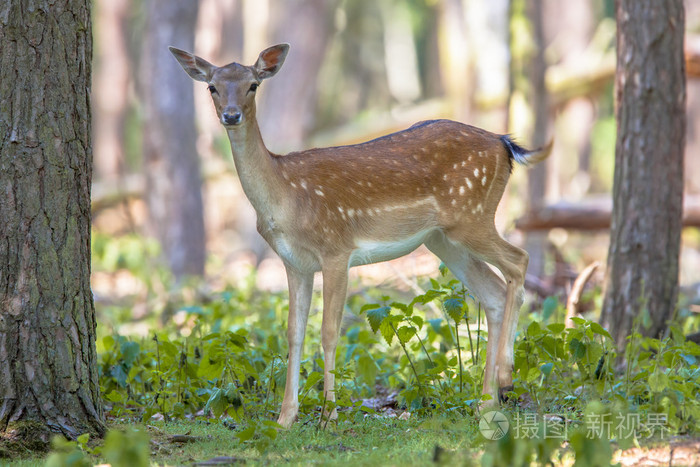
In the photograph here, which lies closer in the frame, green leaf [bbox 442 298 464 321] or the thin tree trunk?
green leaf [bbox 442 298 464 321]

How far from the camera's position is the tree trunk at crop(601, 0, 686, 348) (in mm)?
7574

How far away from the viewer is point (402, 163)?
21.7ft

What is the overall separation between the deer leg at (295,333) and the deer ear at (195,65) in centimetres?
163

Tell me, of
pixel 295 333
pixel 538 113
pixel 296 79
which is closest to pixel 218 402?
pixel 295 333

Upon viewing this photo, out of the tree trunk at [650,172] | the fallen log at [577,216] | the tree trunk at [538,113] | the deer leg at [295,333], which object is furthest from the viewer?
the tree trunk at [538,113]

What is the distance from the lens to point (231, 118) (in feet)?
19.5

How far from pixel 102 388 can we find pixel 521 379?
325 cm

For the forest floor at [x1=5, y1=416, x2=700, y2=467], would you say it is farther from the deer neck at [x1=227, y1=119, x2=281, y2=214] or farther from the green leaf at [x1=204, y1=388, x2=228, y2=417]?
the deer neck at [x1=227, y1=119, x2=281, y2=214]

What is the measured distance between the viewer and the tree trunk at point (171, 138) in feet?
50.4

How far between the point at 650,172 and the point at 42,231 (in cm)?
523

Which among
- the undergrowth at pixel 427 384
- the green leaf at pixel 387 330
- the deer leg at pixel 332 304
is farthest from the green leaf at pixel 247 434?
the green leaf at pixel 387 330

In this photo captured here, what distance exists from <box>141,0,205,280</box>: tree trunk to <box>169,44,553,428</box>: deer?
355 inches

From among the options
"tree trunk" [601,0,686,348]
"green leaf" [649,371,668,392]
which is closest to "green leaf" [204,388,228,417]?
"green leaf" [649,371,668,392]

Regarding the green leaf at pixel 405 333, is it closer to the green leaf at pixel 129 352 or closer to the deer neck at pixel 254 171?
the deer neck at pixel 254 171
